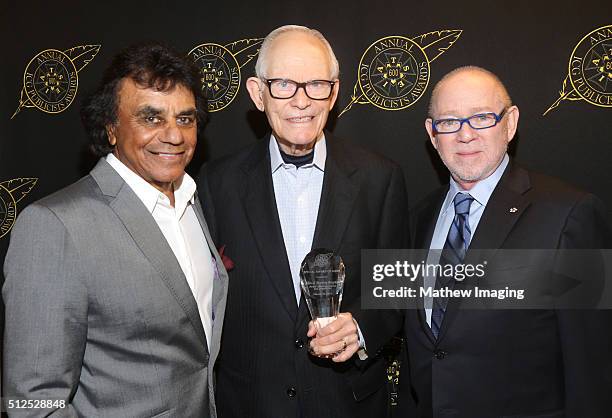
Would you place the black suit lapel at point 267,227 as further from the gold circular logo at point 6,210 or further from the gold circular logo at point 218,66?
the gold circular logo at point 6,210

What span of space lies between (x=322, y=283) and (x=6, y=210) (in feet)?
6.81

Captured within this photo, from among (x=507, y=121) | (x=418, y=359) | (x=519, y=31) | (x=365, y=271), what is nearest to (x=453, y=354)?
(x=418, y=359)

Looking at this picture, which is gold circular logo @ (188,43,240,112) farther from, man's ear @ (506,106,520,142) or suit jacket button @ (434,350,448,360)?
suit jacket button @ (434,350,448,360)

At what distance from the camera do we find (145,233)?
1.91 meters

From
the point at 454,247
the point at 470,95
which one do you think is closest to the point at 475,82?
the point at 470,95

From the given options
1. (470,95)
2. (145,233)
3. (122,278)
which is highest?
(470,95)

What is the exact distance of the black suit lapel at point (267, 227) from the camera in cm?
235

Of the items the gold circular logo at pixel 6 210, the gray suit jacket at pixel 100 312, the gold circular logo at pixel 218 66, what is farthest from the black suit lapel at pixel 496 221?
the gold circular logo at pixel 6 210

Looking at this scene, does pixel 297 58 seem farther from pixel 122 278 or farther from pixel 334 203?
pixel 122 278

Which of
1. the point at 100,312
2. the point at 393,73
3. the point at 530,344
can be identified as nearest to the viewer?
the point at 100,312

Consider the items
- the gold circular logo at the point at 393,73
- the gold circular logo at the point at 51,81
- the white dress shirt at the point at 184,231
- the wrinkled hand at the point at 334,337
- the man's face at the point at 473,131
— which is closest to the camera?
the white dress shirt at the point at 184,231

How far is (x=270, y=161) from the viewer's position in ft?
8.33

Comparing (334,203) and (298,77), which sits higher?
(298,77)

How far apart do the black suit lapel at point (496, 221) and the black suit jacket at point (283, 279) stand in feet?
1.17
